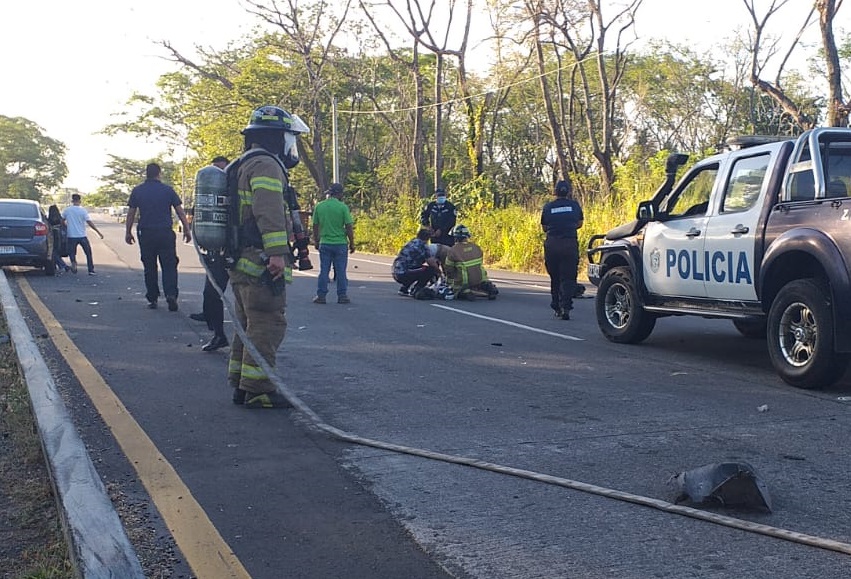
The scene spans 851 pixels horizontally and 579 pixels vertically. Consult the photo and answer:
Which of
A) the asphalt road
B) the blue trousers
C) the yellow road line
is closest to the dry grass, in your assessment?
the asphalt road

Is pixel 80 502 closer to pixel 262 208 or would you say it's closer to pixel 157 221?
pixel 262 208

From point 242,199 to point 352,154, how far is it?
44.0m

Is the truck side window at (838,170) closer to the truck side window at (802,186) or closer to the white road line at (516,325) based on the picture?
the truck side window at (802,186)

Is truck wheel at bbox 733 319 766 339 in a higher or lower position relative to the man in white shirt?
lower

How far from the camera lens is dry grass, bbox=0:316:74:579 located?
13.1 feet

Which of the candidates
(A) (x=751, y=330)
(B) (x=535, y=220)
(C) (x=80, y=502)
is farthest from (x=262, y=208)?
(B) (x=535, y=220)

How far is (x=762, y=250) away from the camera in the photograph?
8.00m

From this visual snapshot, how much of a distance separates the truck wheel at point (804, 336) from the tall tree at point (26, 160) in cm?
9666

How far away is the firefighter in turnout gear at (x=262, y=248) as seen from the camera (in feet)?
22.2

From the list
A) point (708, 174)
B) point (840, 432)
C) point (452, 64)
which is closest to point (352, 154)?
point (452, 64)

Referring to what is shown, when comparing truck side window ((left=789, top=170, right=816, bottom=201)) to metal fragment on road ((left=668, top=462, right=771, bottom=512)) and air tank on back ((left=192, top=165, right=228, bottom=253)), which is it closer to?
metal fragment on road ((left=668, top=462, right=771, bottom=512))

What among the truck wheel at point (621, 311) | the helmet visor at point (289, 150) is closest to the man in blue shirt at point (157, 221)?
the truck wheel at point (621, 311)

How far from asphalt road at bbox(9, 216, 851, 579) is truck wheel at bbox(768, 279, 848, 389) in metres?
0.19

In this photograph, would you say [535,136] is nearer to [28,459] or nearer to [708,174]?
[708,174]
